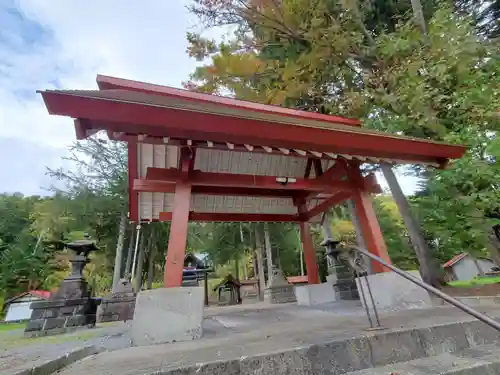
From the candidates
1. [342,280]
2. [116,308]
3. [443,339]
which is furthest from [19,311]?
[443,339]

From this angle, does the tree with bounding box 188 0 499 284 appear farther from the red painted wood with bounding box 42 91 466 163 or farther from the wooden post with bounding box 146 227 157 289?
the wooden post with bounding box 146 227 157 289

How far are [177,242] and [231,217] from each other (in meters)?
3.14

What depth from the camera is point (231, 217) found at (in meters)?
6.24

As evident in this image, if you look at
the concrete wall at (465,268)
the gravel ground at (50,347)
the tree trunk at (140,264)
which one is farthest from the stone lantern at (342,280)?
the concrete wall at (465,268)

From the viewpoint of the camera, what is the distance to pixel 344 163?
438 centimetres

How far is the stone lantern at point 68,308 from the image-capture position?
5.26 meters

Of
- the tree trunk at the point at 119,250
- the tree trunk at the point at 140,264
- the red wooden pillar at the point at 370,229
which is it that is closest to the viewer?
the red wooden pillar at the point at 370,229

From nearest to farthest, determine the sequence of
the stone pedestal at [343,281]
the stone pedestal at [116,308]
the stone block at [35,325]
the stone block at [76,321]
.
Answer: the stone block at [35,325] → the stone block at [76,321] → the stone pedestal at [343,281] → the stone pedestal at [116,308]

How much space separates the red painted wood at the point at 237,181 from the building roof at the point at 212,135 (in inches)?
13.3

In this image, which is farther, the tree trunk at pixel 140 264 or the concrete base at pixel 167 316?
the tree trunk at pixel 140 264

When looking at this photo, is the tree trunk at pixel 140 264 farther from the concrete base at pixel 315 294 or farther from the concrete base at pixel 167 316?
the concrete base at pixel 167 316

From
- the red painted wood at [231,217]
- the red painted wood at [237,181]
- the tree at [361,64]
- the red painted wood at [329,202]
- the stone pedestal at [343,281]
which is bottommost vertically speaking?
the stone pedestal at [343,281]

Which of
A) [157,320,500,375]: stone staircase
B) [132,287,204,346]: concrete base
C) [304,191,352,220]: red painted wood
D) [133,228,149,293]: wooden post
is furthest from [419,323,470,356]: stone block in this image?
[133,228,149,293]: wooden post

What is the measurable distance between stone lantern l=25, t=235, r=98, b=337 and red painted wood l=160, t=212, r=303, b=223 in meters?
2.28
